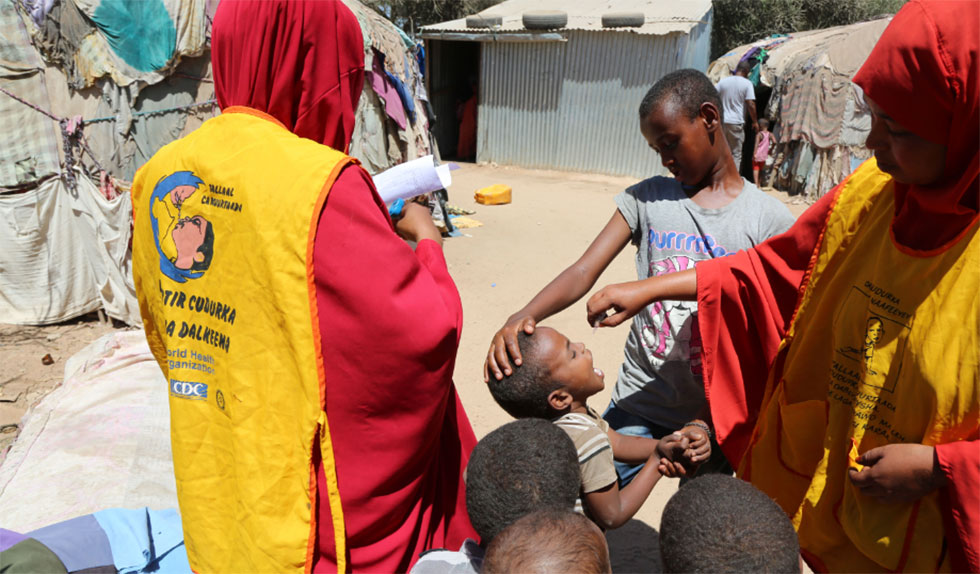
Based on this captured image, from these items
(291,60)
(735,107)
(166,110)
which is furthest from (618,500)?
(735,107)

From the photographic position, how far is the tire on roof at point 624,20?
1258 centimetres

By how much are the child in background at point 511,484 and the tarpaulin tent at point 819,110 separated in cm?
1171

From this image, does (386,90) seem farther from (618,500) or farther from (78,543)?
(618,500)

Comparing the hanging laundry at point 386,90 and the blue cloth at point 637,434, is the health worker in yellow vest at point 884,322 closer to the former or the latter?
the blue cloth at point 637,434

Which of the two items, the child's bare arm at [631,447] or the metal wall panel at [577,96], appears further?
the metal wall panel at [577,96]

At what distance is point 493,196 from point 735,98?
154 inches

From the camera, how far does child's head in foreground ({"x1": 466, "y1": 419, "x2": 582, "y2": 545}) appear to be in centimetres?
167

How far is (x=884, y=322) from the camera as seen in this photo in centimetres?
156

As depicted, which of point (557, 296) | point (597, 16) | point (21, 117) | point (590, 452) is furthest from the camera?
point (597, 16)

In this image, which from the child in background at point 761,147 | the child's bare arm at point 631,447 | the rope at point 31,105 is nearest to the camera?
the child's bare arm at point 631,447

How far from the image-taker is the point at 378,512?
1.65 m

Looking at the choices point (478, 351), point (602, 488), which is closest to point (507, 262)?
point (478, 351)

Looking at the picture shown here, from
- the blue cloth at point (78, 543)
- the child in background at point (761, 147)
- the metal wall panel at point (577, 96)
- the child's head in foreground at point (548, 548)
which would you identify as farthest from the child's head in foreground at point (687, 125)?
the child in background at point (761, 147)

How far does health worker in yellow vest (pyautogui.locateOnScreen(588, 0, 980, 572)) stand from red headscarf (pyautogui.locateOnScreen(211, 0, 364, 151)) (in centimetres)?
97
